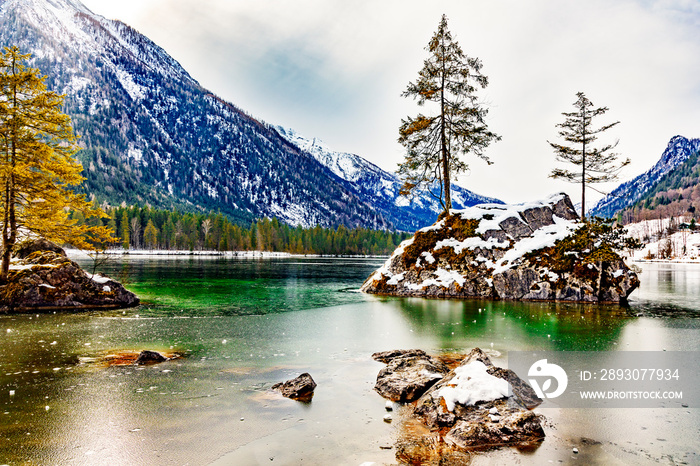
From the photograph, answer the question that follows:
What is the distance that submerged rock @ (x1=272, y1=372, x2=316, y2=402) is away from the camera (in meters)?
7.62

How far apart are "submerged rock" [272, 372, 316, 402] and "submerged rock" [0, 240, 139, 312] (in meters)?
16.5

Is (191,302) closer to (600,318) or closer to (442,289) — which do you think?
(442,289)

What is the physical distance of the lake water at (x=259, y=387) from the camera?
A: 211 inches

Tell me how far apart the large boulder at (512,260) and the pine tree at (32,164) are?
19.6m

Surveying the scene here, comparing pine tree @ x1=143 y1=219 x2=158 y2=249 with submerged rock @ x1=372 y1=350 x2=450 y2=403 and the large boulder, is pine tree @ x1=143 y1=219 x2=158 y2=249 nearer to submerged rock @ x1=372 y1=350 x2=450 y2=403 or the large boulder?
the large boulder

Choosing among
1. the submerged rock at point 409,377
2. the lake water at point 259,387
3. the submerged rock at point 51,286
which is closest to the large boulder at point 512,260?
the lake water at point 259,387

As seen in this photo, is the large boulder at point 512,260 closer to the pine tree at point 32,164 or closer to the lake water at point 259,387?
the lake water at point 259,387

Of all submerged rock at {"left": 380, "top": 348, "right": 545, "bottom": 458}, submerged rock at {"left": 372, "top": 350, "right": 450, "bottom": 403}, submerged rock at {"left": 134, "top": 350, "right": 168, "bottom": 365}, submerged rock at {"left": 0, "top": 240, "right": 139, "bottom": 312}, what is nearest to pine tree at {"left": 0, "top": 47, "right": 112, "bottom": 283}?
submerged rock at {"left": 0, "top": 240, "right": 139, "bottom": 312}

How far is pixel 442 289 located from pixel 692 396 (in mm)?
19083

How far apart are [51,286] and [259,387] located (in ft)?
58.7

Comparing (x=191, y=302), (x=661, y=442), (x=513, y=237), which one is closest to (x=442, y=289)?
(x=513, y=237)

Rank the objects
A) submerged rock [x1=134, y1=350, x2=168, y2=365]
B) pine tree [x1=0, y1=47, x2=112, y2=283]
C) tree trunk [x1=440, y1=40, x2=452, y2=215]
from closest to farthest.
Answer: submerged rock [x1=134, y1=350, x2=168, y2=365], pine tree [x1=0, y1=47, x2=112, y2=283], tree trunk [x1=440, y1=40, x2=452, y2=215]

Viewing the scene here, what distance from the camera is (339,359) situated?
1066cm

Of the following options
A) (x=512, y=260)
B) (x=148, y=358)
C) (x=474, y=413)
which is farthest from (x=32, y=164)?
(x=512, y=260)
